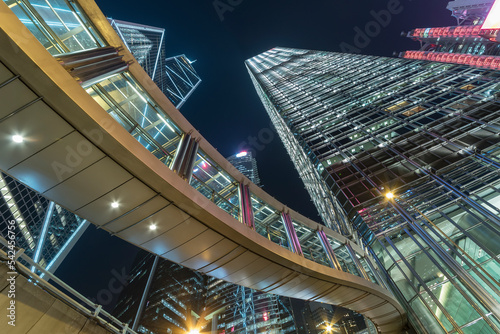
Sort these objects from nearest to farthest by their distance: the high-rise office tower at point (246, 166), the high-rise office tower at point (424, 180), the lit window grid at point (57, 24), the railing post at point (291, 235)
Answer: the lit window grid at point (57, 24) → the railing post at point (291, 235) → the high-rise office tower at point (424, 180) → the high-rise office tower at point (246, 166)

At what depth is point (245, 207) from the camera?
336 inches

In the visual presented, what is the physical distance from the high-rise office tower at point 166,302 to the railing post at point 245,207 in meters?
47.8

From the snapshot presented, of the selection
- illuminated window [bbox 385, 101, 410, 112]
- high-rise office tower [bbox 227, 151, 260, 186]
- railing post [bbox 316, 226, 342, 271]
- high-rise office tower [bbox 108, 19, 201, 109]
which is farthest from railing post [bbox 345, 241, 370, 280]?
high-rise office tower [bbox 227, 151, 260, 186]

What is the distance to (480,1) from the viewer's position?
5300cm

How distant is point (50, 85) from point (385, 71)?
39021 millimetres

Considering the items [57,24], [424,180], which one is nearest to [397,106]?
[424,180]

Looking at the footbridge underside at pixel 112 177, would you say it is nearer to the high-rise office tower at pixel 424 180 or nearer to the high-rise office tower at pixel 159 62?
the high-rise office tower at pixel 424 180

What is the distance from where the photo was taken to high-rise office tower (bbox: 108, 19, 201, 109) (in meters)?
49.9

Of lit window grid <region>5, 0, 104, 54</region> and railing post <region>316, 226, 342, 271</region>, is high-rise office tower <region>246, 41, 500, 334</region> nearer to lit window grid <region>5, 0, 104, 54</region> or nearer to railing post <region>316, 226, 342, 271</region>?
railing post <region>316, 226, 342, 271</region>

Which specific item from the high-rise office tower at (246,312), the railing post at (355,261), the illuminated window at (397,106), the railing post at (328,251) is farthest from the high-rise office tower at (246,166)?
the railing post at (328,251)

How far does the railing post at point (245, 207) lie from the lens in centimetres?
784

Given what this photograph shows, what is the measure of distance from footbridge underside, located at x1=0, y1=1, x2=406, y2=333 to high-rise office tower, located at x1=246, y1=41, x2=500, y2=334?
3.87m

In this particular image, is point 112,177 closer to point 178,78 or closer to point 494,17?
point 494,17

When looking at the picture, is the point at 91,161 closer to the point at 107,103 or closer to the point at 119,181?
the point at 119,181
